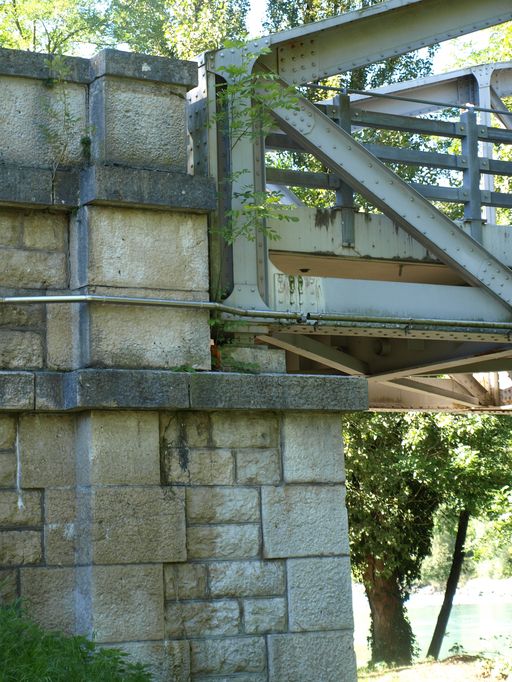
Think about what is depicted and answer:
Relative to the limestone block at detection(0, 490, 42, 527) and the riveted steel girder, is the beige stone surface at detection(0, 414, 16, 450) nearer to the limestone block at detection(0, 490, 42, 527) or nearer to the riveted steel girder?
the limestone block at detection(0, 490, 42, 527)

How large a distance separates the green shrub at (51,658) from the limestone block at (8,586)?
0.25ft

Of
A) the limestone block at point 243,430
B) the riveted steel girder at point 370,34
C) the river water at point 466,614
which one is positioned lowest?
the river water at point 466,614

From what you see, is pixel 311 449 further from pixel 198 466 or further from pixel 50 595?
pixel 50 595

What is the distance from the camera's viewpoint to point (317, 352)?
10.5 metres

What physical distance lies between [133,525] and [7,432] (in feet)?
3.14

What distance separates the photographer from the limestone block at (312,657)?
664 centimetres

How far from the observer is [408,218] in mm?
8266

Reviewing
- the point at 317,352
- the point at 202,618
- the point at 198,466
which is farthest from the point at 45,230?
the point at 317,352

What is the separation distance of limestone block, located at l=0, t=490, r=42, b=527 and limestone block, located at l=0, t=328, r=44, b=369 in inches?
30.9

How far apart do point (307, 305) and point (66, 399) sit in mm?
2233

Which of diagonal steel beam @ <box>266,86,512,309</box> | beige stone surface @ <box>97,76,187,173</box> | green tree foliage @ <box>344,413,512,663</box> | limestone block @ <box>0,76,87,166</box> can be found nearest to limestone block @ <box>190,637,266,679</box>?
beige stone surface @ <box>97,76,187,173</box>

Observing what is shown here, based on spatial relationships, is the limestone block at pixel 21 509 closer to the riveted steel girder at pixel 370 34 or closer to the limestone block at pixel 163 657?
the limestone block at pixel 163 657

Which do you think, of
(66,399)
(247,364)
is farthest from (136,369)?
(247,364)

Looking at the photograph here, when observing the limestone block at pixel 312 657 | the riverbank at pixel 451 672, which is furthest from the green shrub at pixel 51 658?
the riverbank at pixel 451 672
